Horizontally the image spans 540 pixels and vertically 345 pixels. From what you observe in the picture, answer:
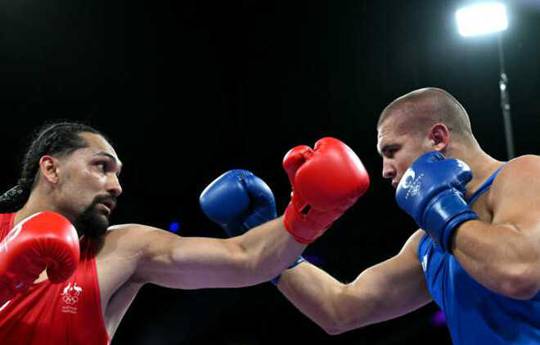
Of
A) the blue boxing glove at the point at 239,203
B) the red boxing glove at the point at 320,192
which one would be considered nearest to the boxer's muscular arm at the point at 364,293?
the blue boxing glove at the point at 239,203

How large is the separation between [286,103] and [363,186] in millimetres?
5777

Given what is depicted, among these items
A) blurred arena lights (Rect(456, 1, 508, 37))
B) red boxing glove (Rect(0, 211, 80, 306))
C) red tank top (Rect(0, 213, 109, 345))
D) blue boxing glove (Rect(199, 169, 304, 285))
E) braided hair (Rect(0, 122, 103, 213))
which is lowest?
red tank top (Rect(0, 213, 109, 345))

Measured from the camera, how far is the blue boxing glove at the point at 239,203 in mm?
2443

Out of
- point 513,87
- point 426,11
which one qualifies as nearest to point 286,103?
point 426,11

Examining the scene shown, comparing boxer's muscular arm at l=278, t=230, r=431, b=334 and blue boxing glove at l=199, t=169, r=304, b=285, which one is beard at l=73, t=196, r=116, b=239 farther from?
boxer's muscular arm at l=278, t=230, r=431, b=334

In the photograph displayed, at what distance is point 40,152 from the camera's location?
2434 millimetres

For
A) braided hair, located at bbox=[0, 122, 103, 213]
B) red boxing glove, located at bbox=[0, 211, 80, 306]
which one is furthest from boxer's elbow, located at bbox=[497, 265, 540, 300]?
braided hair, located at bbox=[0, 122, 103, 213]

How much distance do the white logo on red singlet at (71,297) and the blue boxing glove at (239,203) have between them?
24.5 inches

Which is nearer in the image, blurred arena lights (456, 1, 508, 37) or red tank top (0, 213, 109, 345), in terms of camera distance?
red tank top (0, 213, 109, 345)

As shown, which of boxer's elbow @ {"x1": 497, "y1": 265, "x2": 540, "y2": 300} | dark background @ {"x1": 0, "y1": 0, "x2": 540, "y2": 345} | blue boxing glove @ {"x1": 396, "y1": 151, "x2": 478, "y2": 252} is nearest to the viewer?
boxer's elbow @ {"x1": 497, "y1": 265, "x2": 540, "y2": 300}

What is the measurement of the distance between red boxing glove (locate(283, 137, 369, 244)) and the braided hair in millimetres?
892

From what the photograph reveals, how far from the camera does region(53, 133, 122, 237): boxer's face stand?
7.41ft

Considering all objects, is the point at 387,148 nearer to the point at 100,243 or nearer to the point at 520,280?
the point at 520,280

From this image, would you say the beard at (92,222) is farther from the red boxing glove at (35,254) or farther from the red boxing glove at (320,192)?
the red boxing glove at (320,192)
